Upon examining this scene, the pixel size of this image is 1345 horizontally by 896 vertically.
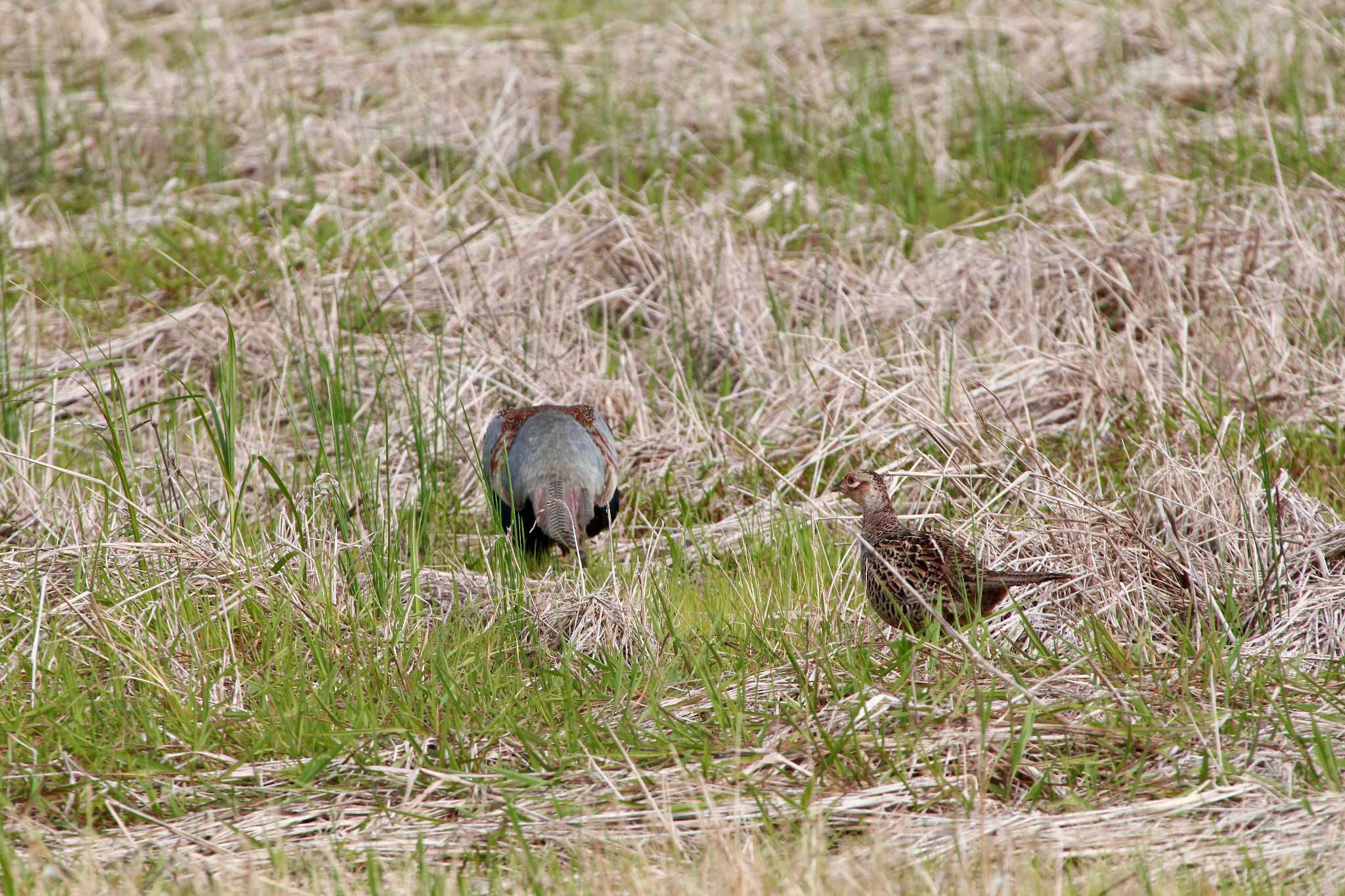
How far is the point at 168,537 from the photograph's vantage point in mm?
4387

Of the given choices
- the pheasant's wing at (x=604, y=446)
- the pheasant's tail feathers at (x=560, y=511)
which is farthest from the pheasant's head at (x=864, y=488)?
the pheasant's wing at (x=604, y=446)

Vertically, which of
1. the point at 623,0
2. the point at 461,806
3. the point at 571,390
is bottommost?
the point at 571,390

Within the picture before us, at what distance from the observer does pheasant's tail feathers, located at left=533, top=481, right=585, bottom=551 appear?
5.59 metres

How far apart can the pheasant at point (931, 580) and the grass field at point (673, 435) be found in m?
0.11

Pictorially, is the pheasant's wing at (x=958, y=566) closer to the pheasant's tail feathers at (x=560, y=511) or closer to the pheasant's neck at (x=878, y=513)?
the pheasant's neck at (x=878, y=513)

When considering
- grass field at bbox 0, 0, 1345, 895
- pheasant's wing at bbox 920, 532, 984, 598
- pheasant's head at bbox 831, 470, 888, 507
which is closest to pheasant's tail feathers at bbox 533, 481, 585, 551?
grass field at bbox 0, 0, 1345, 895

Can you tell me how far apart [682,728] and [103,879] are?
4.39 feet

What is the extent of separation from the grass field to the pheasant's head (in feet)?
0.27

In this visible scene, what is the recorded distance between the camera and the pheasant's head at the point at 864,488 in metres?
4.73

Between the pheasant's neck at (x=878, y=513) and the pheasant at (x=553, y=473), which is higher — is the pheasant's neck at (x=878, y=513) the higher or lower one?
the higher one

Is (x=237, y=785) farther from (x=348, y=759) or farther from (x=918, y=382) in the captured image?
(x=918, y=382)

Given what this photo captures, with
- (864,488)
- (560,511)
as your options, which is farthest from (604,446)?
(864,488)

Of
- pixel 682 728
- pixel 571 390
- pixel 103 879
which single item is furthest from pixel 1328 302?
pixel 103 879

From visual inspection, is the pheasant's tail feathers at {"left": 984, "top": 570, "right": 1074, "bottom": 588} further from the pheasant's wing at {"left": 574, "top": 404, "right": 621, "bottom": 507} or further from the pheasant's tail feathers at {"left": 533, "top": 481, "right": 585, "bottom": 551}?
the pheasant's wing at {"left": 574, "top": 404, "right": 621, "bottom": 507}
